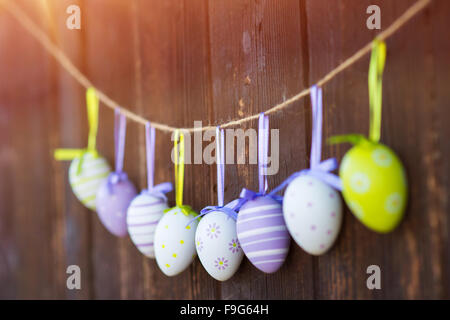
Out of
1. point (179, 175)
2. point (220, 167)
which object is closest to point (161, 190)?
point (179, 175)

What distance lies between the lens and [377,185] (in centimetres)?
60

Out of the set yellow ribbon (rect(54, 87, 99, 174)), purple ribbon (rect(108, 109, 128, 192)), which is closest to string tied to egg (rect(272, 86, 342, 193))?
purple ribbon (rect(108, 109, 128, 192))

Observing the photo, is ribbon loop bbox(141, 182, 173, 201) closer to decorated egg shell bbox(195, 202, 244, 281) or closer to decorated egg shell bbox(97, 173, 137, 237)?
decorated egg shell bbox(97, 173, 137, 237)

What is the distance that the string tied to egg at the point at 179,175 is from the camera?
89 centimetres

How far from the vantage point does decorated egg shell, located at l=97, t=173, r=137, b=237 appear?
1009 mm

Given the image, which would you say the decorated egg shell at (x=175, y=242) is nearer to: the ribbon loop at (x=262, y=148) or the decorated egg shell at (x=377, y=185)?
the ribbon loop at (x=262, y=148)

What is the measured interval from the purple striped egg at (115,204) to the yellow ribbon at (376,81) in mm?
582

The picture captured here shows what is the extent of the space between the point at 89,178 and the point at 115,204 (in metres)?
0.12

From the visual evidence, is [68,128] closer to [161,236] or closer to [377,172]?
[161,236]

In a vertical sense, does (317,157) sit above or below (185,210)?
above

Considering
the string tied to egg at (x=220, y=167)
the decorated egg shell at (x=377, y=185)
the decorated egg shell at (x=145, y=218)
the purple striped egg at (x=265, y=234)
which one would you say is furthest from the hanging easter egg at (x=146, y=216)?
the decorated egg shell at (x=377, y=185)

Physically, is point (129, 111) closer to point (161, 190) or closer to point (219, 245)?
point (161, 190)

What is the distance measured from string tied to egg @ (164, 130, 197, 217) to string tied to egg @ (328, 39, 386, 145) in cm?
36
